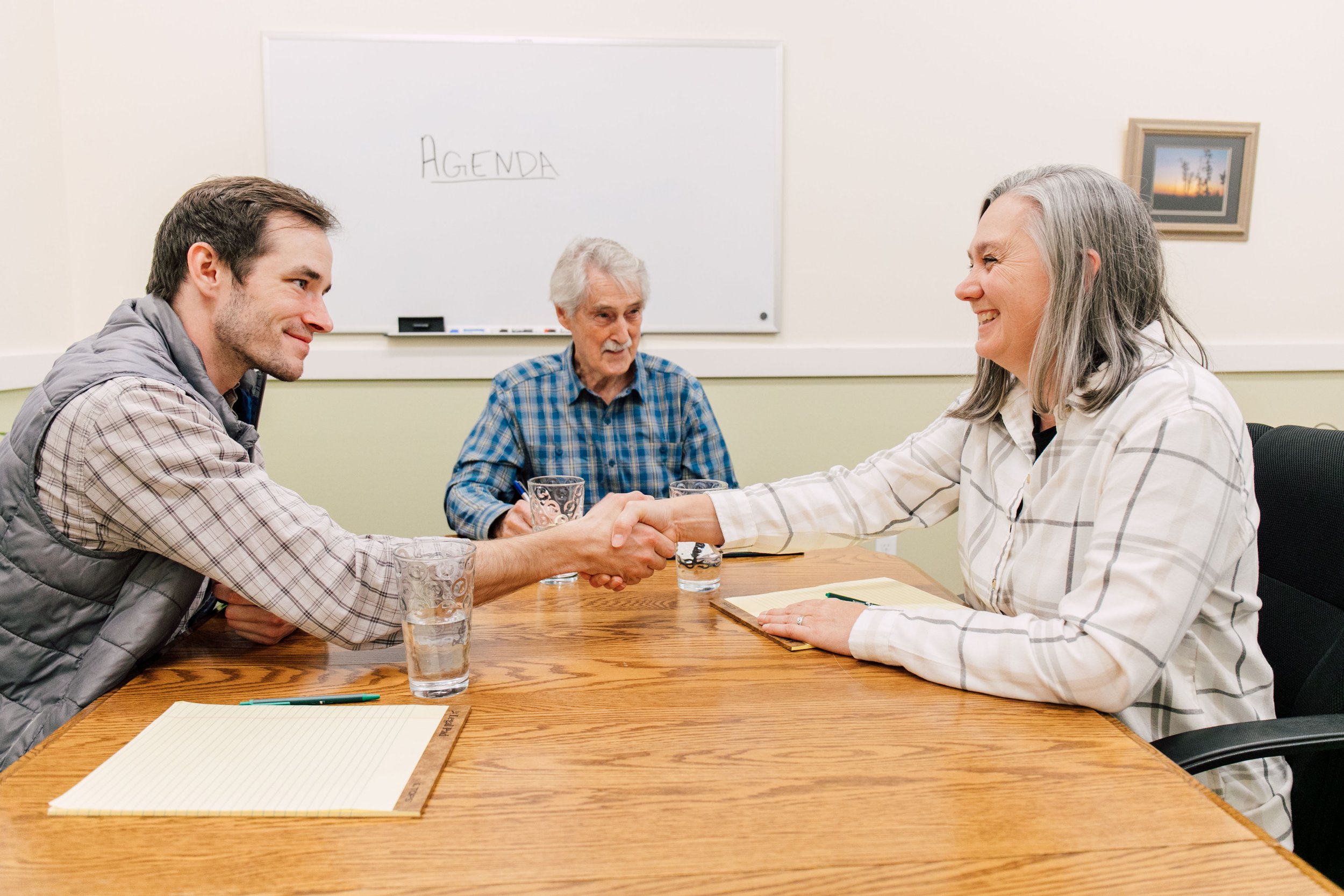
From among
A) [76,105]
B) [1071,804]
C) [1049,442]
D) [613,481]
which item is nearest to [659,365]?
[613,481]

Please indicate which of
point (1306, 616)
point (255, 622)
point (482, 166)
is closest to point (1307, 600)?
point (1306, 616)

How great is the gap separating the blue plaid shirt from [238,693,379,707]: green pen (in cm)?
120

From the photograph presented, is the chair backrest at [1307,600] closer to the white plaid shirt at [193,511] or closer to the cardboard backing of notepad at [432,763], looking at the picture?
the cardboard backing of notepad at [432,763]

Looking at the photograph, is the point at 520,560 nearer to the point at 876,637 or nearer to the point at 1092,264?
the point at 876,637

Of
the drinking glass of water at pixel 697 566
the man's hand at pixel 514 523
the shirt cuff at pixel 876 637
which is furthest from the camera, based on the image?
the man's hand at pixel 514 523

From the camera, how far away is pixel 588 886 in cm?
66

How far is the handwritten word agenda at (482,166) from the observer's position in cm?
283

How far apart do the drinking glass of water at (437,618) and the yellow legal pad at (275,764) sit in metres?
0.06

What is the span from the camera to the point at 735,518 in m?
1.53

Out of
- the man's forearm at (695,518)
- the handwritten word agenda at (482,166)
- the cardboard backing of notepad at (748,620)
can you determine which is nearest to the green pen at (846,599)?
the cardboard backing of notepad at (748,620)

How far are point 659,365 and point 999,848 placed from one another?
178 centimetres

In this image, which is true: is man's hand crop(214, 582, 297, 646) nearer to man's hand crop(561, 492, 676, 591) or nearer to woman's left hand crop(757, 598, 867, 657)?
man's hand crop(561, 492, 676, 591)

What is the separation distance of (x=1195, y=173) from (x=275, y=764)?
3312 mm

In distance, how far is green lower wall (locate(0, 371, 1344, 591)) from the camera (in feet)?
9.48
